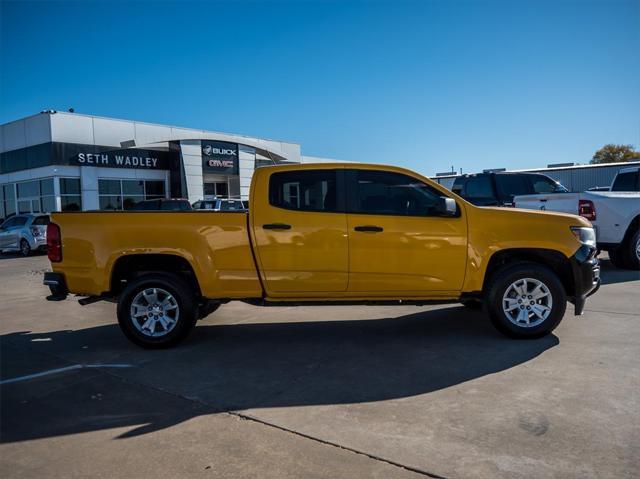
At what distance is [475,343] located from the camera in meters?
5.49

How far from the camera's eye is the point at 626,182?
40.2 feet

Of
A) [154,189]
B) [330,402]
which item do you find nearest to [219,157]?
[154,189]

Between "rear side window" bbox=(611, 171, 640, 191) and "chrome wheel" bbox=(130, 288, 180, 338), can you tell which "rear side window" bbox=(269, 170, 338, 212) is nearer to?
"chrome wheel" bbox=(130, 288, 180, 338)

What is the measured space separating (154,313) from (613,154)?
84666 millimetres

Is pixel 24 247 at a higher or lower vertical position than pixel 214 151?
lower

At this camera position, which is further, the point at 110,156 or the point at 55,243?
the point at 110,156

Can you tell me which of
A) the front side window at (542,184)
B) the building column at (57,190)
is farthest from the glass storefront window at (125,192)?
the front side window at (542,184)

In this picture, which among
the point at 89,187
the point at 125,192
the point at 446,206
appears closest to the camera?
the point at 446,206

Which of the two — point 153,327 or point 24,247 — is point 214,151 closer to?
point 24,247

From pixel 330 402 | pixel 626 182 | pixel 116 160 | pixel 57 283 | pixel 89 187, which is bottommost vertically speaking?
pixel 330 402

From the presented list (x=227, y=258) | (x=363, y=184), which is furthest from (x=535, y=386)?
(x=227, y=258)

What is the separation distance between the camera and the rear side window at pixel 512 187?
14.9m

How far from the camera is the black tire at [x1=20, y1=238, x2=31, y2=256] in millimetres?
18516

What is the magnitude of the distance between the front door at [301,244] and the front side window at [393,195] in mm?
294
